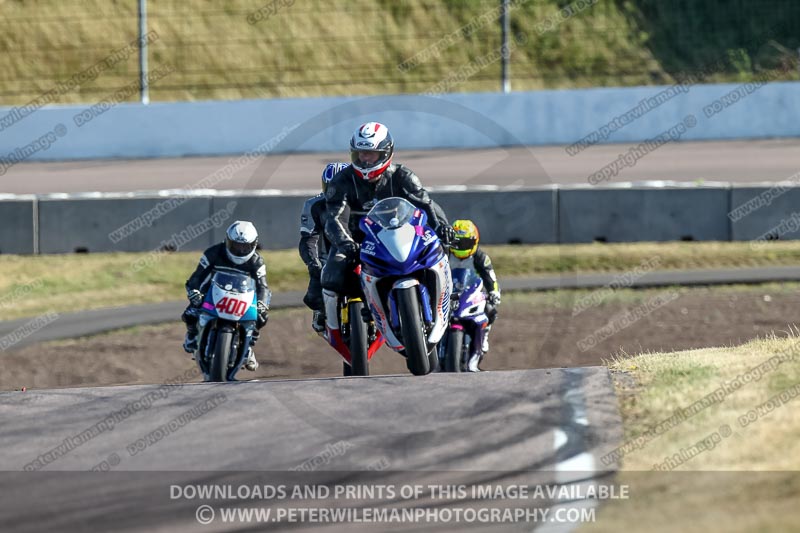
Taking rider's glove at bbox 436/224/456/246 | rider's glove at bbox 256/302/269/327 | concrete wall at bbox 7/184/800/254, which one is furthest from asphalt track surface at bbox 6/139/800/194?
rider's glove at bbox 436/224/456/246

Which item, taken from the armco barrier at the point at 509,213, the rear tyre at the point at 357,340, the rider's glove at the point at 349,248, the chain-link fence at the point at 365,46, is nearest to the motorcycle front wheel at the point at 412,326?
the rider's glove at the point at 349,248

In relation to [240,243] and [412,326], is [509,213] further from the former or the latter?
[412,326]

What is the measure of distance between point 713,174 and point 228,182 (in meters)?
9.02

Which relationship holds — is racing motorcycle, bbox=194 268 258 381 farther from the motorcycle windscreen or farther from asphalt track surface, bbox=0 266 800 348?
asphalt track surface, bbox=0 266 800 348

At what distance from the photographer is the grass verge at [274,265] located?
651 inches

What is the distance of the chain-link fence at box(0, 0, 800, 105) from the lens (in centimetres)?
2984

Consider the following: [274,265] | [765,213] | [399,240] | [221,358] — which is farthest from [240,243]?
[765,213]

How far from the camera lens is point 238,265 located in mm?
10875

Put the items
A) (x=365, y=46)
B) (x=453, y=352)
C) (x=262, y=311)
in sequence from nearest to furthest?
(x=453, y=352) → (x=262, y=311) → (x=365, y=46)

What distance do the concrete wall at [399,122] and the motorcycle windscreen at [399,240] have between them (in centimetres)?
1885

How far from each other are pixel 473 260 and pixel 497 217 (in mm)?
6574

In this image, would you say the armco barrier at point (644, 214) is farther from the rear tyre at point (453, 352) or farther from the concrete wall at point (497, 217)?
the rear tyre at point (453, 352)

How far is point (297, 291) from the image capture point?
16625 millimetres

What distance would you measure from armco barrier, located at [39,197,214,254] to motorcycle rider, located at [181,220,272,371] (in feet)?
20.6
